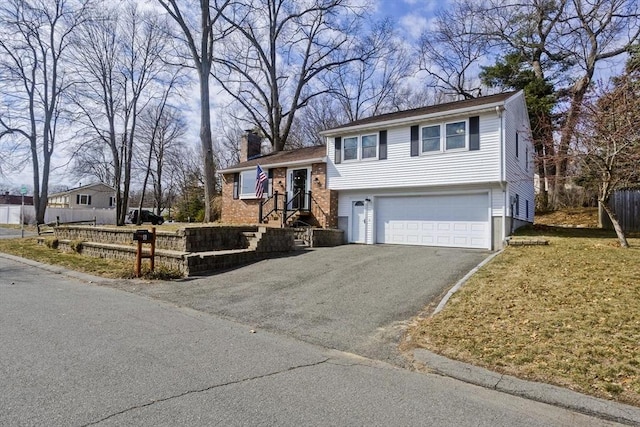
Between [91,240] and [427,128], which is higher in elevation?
[427,128]

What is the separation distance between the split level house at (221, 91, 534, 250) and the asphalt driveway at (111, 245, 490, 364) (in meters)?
2.49

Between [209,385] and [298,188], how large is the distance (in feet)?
51.6

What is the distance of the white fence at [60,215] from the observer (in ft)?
130

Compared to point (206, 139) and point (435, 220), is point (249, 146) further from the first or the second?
point (435, 220)

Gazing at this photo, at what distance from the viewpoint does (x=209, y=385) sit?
3.69m

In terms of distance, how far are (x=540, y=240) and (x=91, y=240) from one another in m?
16.0

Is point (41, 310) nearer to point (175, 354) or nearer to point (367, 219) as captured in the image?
point (175, 354)

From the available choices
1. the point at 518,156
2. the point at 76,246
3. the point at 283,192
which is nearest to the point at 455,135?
the point at 518,156

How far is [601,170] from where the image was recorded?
10.9 m

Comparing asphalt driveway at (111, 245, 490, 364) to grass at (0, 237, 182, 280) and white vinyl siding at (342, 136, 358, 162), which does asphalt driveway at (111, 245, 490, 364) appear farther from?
white vinyl siding at (342, 136, 358, 162)

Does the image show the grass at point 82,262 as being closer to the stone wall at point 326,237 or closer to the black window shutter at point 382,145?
the stone wall at point 326,237

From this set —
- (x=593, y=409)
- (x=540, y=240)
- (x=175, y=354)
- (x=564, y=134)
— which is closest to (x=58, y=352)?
(x=175, y=354)

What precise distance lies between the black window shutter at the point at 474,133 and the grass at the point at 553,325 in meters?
6.08

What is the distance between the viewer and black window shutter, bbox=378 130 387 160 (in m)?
16.1
